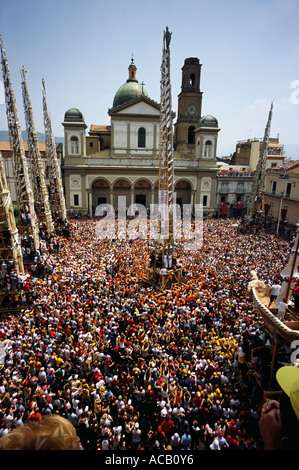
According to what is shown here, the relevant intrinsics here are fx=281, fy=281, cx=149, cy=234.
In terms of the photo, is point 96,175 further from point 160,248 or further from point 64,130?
point 160,248

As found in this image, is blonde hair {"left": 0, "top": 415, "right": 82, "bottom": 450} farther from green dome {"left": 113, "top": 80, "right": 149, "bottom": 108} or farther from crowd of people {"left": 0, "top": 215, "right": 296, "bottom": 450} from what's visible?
green dome {"left": 113, "top": 80, "right": 149, "bottom": 108}

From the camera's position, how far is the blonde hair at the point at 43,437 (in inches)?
53.5

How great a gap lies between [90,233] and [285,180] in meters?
24.7

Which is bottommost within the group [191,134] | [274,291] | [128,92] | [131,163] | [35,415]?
[35,415]

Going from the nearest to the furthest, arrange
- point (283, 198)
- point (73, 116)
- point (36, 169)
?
point (36, 169), point (283, 198), point (73, 116)

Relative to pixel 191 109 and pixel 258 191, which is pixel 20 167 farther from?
pixel 191 109

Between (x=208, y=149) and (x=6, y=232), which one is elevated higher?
(x=208, y=149)

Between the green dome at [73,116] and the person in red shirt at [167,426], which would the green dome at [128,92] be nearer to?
the green dome at [73,116]

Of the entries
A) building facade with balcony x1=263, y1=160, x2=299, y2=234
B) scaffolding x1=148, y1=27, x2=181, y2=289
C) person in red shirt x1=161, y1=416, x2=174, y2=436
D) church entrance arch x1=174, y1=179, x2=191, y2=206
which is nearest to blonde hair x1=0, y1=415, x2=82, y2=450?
person in red shirt x1=161, y1=416, x2=174, y2=436

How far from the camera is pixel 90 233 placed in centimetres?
2584

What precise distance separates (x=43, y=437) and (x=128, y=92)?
46.8 meters

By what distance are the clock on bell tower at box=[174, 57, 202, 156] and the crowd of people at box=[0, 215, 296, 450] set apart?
33.9 metres

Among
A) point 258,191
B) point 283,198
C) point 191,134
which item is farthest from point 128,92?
point 283,198

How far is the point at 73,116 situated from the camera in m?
36.0
